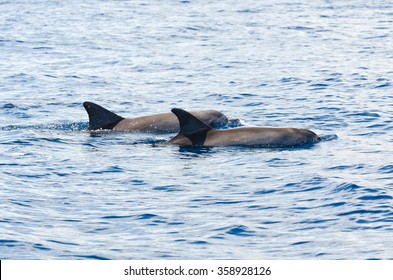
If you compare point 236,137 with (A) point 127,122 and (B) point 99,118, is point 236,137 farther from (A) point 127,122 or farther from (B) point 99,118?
(B) point 99,118

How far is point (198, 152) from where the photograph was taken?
21.6 m

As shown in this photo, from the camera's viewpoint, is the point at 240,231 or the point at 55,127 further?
the point at 55,127

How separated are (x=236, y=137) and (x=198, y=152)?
110cm

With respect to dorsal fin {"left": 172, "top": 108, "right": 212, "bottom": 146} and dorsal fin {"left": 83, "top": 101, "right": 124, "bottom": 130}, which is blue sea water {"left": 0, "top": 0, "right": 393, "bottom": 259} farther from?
dorsal fin {"left": 83, "top": 101, "right": 124, "bottom": 130}

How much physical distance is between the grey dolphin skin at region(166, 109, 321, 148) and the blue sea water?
17.5 inches

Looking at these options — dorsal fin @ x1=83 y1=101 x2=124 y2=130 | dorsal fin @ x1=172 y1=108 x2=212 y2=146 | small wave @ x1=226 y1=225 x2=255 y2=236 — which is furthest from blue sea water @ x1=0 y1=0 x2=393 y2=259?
dorsal fin @ x1=83 y1=101 x2=124 y2=130

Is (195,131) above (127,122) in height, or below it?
above

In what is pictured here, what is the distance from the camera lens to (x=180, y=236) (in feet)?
50.9

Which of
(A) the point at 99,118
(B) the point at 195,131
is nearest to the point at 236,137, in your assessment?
(B) the point at 195,131
